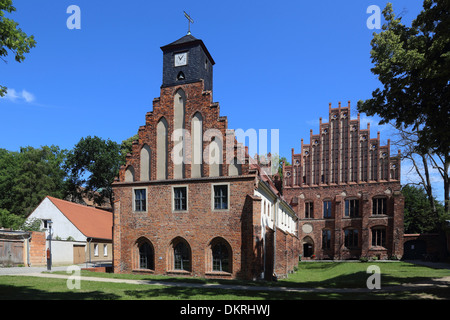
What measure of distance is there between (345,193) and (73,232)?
31.8 meters

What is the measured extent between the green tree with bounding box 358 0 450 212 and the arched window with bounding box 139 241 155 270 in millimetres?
Answer: 15912

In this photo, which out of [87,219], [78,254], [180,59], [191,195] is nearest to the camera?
[191,195]

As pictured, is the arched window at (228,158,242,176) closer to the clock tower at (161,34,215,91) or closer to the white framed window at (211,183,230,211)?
the white framed window at (211,183,230,211)

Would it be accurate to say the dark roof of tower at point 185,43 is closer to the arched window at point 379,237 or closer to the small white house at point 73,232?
the small white house at point 73,232

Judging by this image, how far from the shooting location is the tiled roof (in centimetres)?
3306

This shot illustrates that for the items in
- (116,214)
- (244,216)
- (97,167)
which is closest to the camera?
(244,216)

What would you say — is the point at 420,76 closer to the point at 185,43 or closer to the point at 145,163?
the point at 185,43

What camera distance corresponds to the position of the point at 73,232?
3228 centimetres

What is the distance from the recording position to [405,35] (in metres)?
15.9

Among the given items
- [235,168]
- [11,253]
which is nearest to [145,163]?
[235,168]
